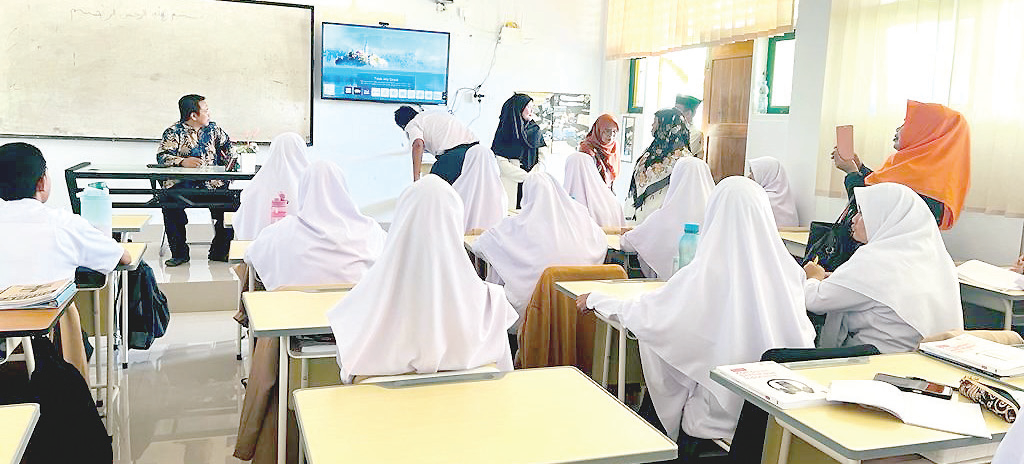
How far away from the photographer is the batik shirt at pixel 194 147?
5.90m

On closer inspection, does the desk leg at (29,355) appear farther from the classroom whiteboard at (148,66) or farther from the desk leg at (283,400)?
the classroom whiteboard at (148,66)

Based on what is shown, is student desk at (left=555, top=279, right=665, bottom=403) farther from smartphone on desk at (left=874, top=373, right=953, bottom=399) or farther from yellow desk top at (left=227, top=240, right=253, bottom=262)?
yellow desk top at (left=227, top=240, right=253, bottom=262)

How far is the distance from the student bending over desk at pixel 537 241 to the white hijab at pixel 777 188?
1.94 meters


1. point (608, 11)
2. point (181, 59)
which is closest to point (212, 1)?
point (181, 59)

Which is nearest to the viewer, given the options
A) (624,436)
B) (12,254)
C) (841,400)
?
(624,436)

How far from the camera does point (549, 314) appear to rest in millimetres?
3127

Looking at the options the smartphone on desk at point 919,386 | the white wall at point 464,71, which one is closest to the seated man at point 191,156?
the white wall at point 464,71

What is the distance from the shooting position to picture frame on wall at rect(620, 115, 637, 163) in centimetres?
838

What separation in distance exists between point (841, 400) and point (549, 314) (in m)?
1.49

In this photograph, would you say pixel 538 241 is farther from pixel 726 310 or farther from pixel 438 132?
pixel 438 132

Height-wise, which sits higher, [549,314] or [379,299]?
[379,299]

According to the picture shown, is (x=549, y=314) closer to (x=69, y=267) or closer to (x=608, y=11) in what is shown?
(x=69, y=267)

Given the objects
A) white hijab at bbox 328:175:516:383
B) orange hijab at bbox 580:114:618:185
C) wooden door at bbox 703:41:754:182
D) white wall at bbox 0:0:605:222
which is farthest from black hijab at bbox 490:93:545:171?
white hijab at bbox 328:175:516:383

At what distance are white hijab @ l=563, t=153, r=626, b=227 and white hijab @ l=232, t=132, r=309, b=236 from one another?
5.84 ft
